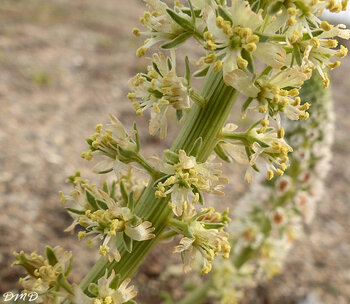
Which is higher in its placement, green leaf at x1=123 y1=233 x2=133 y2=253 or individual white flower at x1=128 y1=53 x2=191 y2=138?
individual white flower at x1=128 y1=53 x2=191 y2=138

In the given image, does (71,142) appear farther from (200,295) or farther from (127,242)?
(127,242)

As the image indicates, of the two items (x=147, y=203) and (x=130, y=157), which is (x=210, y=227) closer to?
(x=147, y=203)

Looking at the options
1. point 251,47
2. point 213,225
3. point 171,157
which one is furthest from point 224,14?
point 213,225

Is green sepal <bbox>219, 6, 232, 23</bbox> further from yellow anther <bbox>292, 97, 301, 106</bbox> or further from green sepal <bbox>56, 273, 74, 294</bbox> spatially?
green sepal <bbox>56, 273, 74, 294</bbox>

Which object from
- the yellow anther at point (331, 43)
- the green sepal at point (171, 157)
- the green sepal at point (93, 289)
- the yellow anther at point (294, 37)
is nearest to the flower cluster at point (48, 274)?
the green sepal at point (93, 289)

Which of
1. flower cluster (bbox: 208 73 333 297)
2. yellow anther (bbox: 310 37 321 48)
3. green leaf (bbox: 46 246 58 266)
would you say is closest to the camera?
yellow anther (bbox: 310 37 321 48)

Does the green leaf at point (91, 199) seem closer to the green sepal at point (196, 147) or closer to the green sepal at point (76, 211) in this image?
the green sepal at point (76, 211)

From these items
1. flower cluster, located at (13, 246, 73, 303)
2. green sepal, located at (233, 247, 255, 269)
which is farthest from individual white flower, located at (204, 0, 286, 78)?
green sepal, located at (233, 247, 255, 269)
